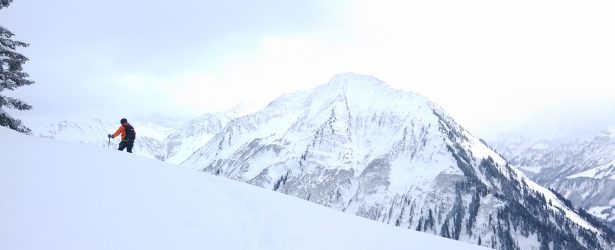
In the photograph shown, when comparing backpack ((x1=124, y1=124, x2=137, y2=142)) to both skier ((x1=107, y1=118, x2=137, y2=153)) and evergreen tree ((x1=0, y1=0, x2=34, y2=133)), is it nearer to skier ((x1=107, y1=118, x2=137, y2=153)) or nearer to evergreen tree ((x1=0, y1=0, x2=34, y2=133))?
skier ((x1=107, y1=118, x2=137, y2=153))

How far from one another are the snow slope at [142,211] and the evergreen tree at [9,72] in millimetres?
4233

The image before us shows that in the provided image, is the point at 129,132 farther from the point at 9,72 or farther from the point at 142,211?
the point at 142,211

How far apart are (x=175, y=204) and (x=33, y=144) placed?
9.32 m

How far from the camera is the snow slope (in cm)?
1520

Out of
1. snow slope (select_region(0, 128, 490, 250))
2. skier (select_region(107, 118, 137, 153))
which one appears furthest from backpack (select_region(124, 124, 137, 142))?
snow slope (select_region(0, 128, 490, 250))

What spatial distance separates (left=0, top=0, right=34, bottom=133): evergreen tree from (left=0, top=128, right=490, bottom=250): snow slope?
4233 mm

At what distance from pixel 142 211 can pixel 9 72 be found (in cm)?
1591

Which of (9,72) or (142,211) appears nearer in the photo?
(142,211)

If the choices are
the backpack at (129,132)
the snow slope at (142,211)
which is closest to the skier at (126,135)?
the backpack at (129,132)

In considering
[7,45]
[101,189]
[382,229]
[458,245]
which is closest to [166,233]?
[101,189]

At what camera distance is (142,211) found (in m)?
17.9

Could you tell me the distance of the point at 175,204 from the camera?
1933 centimetres

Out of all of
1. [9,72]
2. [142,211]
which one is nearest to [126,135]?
[9,72]

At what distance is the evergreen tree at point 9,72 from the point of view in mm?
27602
